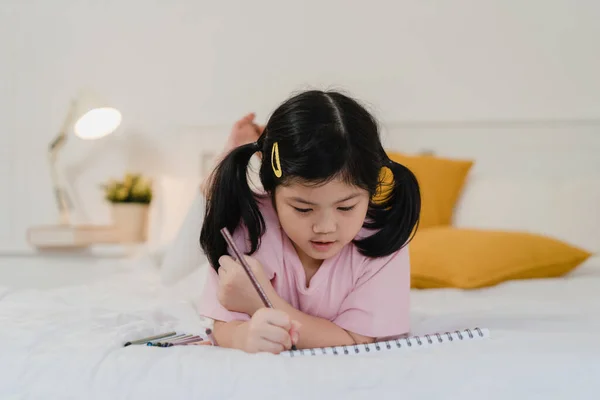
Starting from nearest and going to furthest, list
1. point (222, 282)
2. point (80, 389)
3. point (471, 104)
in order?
point (80, 389) → point (222, 282) → point (471, 104)

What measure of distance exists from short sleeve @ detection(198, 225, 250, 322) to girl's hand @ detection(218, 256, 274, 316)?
0.06 ft

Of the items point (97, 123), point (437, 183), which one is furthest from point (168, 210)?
point (437, 183)

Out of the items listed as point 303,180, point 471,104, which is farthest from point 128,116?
point 303,180

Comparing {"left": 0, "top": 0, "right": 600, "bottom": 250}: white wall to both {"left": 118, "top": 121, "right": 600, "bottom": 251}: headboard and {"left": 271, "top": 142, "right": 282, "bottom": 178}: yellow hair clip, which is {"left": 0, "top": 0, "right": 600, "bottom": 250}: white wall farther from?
{"left": 271, "top": 142, "right": 282, "bottom": 178}: yellow hair clip

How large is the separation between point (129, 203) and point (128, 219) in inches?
2.5

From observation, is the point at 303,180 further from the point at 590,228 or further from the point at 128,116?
the point at 128,116

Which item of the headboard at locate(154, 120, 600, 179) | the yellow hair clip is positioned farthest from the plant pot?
the yellow hair clip

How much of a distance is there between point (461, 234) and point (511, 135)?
82 centimetres

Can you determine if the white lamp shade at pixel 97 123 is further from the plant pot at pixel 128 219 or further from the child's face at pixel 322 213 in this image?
the child's face at pixel 322 213

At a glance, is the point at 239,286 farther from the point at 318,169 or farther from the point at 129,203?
the point at 129,203

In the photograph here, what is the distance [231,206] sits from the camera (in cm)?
110

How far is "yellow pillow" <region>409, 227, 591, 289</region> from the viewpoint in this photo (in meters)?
1.63

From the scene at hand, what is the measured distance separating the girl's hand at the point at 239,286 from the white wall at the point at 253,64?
5.12 feet

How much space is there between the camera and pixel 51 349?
877mm
